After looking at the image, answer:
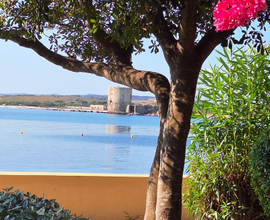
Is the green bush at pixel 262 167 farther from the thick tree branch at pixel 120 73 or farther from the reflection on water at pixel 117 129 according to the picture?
the reflection on water at pixel 117 129

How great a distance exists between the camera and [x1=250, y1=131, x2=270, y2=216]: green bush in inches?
111

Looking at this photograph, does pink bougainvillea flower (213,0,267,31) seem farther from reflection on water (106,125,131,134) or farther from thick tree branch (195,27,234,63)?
reflection on water (106,125,131,134)

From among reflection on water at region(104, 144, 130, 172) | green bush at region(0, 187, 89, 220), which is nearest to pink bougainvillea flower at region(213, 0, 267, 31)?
green bush at region(0, 187, 89, 220)

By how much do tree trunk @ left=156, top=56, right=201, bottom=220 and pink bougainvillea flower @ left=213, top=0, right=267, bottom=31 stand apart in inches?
36.9

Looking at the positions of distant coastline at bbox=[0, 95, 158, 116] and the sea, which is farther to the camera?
distant coastline at bbox=[0, 95, 158, 116]

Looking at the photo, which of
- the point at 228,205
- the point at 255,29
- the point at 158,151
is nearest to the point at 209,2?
the point at 255,29

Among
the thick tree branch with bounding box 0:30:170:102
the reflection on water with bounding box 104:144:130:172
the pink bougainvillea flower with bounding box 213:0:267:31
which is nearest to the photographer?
the pink bougainvillea flower with bounding box 213:0:267:31

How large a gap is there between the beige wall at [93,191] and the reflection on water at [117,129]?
1124 inches

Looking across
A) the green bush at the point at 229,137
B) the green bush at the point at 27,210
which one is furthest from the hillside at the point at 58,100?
the green bush at the point at 27,210

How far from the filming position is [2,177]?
384 cm

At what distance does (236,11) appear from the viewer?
1957 mm

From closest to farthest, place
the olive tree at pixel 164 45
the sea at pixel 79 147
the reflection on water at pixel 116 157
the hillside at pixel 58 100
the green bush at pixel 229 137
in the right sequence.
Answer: the olive tree at pixel 164 45 < the green bush at pixel 229 137 < the sea at pixel 79 147 < the reflection on water at pixel 116 157 < the hillside at pixel 58 100

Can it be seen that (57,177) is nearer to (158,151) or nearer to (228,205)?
(158,151)

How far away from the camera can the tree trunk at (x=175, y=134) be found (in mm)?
2959
